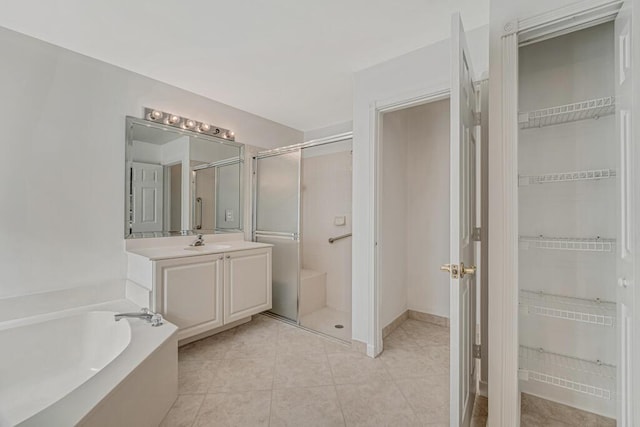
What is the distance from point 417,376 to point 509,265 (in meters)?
1.16

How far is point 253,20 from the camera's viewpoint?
176cm

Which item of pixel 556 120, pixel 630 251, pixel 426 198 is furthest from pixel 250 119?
pixel 630 251

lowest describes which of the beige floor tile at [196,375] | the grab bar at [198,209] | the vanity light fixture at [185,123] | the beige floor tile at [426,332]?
the beige floor tile at [426,332]

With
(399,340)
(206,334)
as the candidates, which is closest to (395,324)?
(399,340)

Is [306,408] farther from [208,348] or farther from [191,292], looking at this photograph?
[191,292]

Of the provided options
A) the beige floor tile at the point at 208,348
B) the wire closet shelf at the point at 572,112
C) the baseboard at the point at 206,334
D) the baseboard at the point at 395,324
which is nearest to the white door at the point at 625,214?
the wire closet shelf at the point at 572,112

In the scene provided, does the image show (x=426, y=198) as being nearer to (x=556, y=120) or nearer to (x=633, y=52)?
(x=556, y=120)

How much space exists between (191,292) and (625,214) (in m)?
2.68

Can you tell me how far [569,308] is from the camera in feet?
5.05

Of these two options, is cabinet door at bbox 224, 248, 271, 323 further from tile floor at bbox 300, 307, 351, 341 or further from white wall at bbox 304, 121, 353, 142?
white wall at bbox 304, 121, 353, 142

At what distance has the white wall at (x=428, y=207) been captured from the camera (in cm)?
286

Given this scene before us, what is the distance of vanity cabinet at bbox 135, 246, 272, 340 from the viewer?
2109mm

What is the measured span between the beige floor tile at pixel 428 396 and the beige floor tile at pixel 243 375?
922 mm

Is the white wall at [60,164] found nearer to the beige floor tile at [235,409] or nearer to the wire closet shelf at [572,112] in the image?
the beige floor tile at [235,409]
